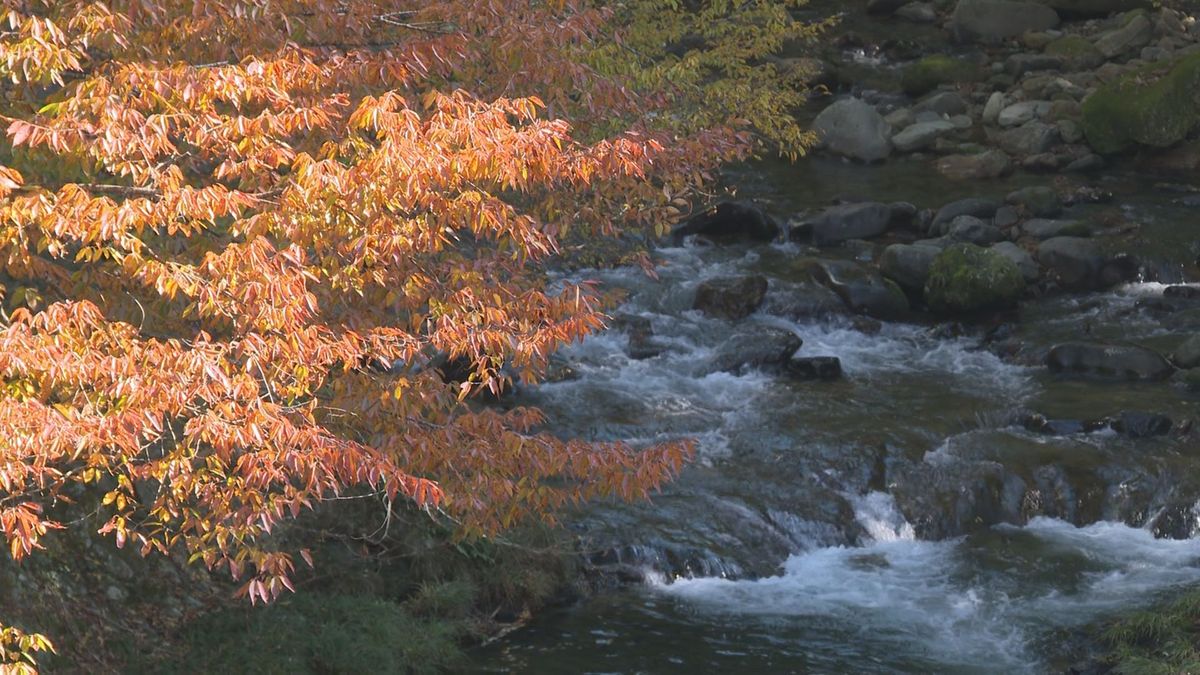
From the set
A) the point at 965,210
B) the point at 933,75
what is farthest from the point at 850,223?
the point at 933,75

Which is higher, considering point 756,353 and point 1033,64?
point 1033,64

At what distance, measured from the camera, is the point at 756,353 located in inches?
648

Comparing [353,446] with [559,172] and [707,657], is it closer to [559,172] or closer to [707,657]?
[559,172]

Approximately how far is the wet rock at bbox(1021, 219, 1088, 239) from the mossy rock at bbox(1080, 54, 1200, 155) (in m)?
4.28

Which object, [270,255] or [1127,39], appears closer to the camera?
[270,255]

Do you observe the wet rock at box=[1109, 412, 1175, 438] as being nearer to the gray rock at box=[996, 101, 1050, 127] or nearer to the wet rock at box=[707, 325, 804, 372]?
the wet rock at box=[707, 325, 804, 372]

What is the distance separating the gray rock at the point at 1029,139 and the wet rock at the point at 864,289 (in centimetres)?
705

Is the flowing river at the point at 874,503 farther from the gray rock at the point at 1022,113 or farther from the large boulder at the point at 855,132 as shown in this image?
the gray rock at the point at 1022,113

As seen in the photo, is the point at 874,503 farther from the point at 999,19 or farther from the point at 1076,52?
the point at 999,19

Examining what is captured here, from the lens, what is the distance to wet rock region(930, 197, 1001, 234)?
21.4 m

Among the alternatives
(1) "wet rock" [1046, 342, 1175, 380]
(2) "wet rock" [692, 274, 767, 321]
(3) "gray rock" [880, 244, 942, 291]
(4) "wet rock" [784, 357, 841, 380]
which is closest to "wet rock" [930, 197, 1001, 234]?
(3) "gray rock" [880, 244, 942, 291]

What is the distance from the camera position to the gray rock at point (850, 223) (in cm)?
2139

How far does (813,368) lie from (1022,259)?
195 inches

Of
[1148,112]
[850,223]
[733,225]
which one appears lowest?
[733,225]
